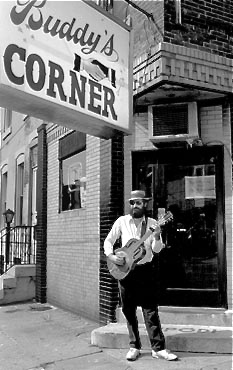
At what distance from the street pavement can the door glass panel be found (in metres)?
1.38

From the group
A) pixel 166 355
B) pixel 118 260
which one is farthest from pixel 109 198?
pixel 166 355

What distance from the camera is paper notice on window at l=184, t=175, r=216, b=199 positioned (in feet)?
21.2

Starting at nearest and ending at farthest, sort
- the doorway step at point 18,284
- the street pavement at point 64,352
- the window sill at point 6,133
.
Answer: the street pavement at point 64,352 → the doorway step at point 18,284 → the window sill at point 6,133

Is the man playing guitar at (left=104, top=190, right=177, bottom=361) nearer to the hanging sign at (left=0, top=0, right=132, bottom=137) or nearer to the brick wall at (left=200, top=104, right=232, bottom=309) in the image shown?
the hanging sign at (left=0, top=0, right=132, bottom=137)

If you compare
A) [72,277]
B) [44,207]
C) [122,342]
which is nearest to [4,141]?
[44,207]

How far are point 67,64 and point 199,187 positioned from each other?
274 cm

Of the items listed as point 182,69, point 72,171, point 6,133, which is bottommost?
point 72,171

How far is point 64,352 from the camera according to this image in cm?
549

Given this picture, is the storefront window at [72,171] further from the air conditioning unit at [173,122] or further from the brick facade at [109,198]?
the air conditioning unit at [173,122]

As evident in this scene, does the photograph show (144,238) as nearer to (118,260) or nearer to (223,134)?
(118,260)

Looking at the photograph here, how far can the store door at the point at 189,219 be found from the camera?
6.31 meters

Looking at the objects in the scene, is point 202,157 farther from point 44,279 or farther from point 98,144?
point 44,279

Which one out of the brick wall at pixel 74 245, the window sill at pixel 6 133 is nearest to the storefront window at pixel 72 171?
the brick wall at pixel 74 245

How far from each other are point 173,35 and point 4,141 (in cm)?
1000
